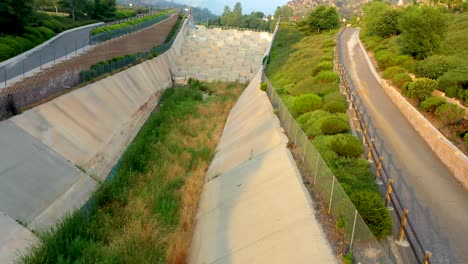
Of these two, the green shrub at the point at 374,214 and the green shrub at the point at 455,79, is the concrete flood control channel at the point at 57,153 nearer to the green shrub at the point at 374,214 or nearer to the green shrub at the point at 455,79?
the green shrub at the point at 374,214

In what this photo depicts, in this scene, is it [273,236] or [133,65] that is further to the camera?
[133,65]

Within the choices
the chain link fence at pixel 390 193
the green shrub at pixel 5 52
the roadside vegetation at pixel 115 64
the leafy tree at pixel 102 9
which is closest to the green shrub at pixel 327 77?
the chain link fence at pixel 390 193

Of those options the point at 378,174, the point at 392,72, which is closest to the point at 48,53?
the point at 392,72

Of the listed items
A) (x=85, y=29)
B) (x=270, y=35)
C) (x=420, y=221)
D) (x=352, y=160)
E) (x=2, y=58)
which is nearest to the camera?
(x=420, y=221)

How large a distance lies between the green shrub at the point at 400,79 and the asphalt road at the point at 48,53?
887 inches

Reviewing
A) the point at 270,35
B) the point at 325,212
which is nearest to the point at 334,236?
the point at 325,212

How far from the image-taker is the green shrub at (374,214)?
10.9m

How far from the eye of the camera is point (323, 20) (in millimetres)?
77062

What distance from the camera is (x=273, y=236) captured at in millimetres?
12102

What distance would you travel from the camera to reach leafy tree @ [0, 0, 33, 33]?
132 ft

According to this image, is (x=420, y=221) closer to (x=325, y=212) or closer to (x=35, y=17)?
(x=325, y=212)

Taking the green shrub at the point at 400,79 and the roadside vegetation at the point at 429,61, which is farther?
the green shrub at the point at 400,79

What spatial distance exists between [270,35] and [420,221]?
64.3m

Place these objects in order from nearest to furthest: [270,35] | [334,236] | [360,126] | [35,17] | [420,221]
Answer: [334,236], [420,221], [360,126], [35,17], [270,35]
